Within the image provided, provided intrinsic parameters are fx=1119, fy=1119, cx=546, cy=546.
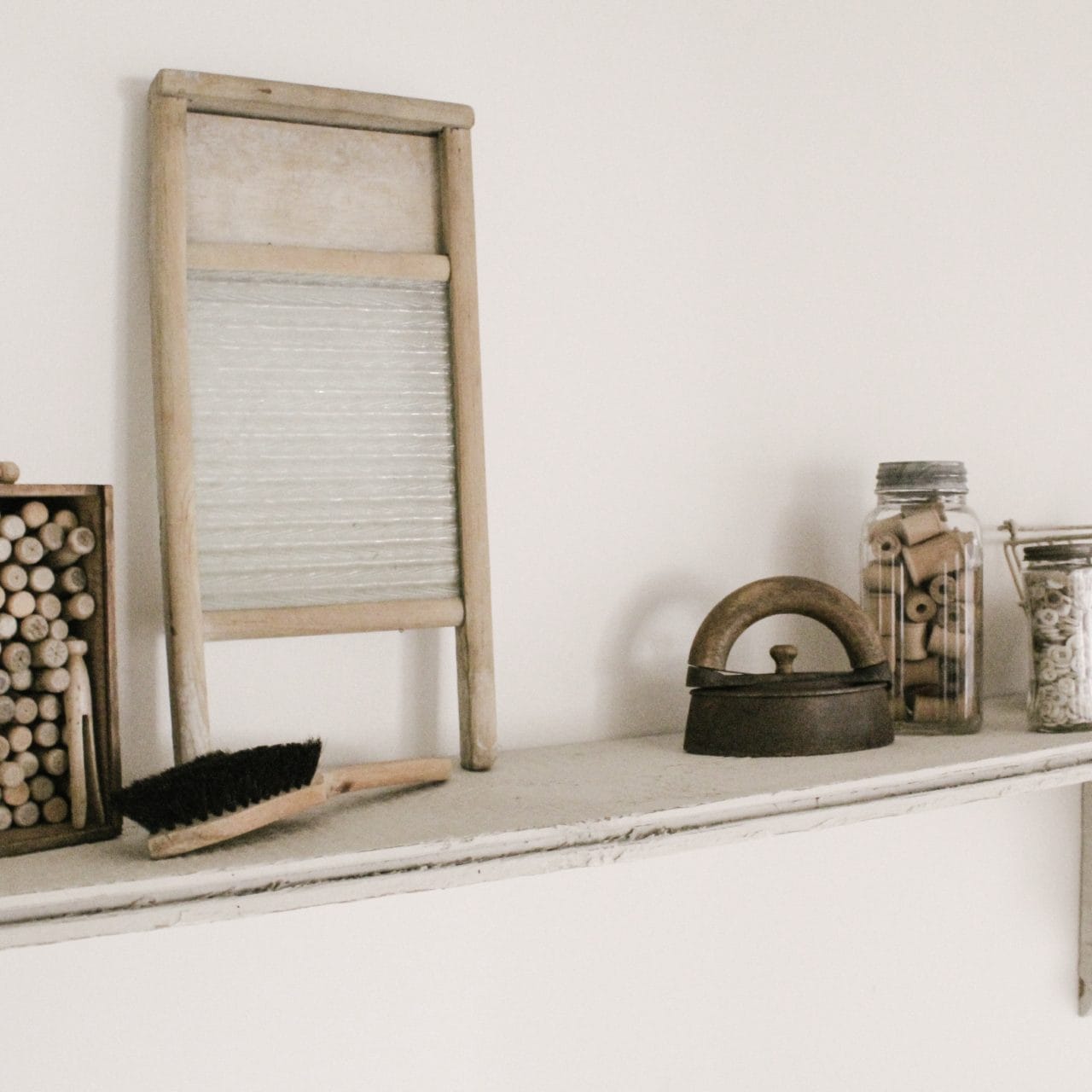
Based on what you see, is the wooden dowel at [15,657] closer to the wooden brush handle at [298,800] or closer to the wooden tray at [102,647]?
the wooden tray at [102,647]

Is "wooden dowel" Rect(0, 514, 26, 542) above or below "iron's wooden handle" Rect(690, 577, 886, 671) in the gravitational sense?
above

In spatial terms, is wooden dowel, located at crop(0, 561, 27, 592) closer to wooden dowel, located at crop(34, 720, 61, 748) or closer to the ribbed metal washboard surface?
wooden dowel, located at crop(34, 720, 61, 748)

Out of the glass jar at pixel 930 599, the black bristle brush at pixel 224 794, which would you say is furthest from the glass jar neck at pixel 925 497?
the black bristle brush at pixel 224 794

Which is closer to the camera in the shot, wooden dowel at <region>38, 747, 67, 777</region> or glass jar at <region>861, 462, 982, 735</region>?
wooden dowel at <region>38, 747, 67, 777</region>

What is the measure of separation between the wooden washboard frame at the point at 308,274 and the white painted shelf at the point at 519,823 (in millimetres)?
147

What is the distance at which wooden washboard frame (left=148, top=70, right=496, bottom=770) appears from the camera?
112 cm

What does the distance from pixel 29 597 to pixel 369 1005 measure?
652 millimetres

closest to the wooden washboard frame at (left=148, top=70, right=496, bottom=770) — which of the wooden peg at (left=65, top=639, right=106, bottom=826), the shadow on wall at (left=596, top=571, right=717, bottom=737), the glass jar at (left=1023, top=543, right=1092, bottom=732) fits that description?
the wooden peg at (left=65, top=639, right=106, bottom=826)

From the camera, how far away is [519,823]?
1.04 metres

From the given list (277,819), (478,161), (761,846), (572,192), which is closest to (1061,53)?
(572,192)

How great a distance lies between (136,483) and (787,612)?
0.77 meters

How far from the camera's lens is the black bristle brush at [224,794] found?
3.11ft

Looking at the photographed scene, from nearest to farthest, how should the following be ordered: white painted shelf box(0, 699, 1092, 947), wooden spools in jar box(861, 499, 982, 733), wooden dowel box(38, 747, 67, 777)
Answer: white painted shelf box(0, 699, 1092, 947) → wooden dowel box(38, 747, 67, 777) → wooden spools in jar box(861, 499, 982, 733)

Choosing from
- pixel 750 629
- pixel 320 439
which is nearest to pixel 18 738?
pixel 320 439
